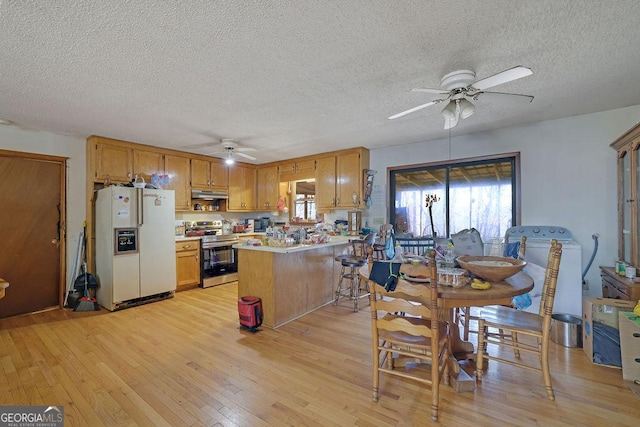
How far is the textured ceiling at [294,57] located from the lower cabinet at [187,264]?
2.11m

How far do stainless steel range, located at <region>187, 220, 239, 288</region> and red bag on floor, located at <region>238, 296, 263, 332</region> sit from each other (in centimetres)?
212

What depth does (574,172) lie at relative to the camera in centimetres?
336

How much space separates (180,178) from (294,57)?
368cm

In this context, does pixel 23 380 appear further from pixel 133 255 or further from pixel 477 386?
pixel 477 386

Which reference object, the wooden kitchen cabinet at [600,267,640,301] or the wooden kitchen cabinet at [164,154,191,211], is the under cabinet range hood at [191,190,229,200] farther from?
the wooden kitchen cabinet at [600,267,640,301]

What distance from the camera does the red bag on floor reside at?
2.99m

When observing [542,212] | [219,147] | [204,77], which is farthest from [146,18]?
[542,212]

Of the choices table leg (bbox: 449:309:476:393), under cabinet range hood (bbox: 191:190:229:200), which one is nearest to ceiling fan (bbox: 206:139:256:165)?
under cabinet range hood (bbox: 191:190:229:200)

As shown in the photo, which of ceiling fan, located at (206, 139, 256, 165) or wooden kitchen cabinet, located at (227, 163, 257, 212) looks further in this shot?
wooden kitchen cabinet, located at (227, 163, 257, 212)

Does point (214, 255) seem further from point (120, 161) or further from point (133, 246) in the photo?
point (120, 161)

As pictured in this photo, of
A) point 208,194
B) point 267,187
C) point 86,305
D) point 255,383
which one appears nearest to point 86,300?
point 86,305

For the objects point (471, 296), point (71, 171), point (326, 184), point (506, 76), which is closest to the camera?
point (471, 296)

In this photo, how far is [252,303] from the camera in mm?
3018

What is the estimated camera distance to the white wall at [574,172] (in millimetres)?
3164
